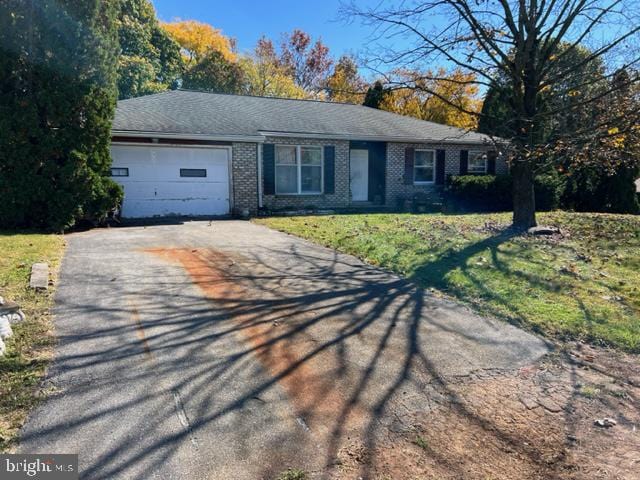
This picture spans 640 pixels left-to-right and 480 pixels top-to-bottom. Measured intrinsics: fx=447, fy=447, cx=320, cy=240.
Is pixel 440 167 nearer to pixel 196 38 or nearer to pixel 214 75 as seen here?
pixel 214 75

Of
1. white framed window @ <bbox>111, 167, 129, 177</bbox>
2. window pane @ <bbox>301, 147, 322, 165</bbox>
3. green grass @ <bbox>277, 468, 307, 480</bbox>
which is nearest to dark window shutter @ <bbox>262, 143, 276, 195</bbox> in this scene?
window pane @ <bbox>301, 147, 322, 165</bbox>

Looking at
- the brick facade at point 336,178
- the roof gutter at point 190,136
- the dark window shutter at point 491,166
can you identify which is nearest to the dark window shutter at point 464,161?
the brick facade at point 336,178

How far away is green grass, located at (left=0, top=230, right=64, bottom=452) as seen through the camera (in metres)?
2.80

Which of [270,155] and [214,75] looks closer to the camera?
[270,155]

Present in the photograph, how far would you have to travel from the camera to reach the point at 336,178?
16141 mm

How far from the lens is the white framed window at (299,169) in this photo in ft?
50.5

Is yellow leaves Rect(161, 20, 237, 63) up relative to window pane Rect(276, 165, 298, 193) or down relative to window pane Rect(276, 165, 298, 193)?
up

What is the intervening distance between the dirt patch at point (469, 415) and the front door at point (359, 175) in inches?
527

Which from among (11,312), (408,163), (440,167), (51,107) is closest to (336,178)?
(408,163)

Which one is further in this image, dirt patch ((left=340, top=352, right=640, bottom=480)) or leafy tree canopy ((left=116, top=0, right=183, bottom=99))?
leafy tree canopy ((left=116, top=0, right=183, bottom=99))

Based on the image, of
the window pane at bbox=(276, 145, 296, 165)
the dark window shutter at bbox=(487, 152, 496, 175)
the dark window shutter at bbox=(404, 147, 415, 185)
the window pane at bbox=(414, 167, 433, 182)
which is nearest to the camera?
the window pane at bbox=(276, 145, 296, 165)

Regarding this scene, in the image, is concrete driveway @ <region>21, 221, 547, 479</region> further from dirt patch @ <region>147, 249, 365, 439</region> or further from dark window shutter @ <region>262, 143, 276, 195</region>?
dark window shutter @ <region>262, 143, 276, 195</region>

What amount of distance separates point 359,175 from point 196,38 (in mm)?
28506

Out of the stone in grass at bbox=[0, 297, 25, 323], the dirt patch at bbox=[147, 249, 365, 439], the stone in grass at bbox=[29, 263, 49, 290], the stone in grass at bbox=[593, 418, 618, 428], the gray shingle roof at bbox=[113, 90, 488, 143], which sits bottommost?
the stone in grass at bbox=[593, 418, 618, 428]
